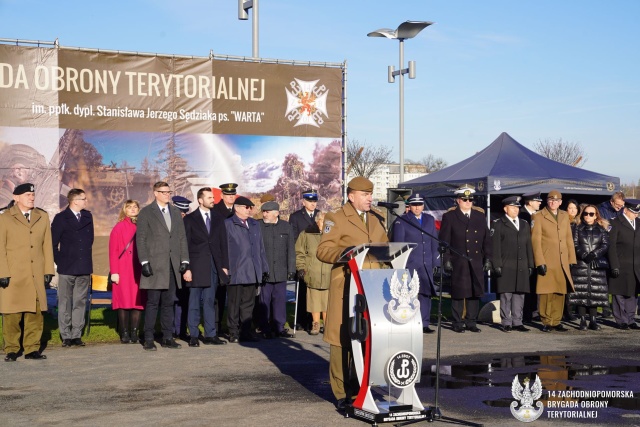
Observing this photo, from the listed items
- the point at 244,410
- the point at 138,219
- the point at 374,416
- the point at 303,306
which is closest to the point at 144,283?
the point at 138,219

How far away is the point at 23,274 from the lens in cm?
1240

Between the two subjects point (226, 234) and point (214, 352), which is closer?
point (214, 352)

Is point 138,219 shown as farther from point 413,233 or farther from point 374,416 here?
point 374,416

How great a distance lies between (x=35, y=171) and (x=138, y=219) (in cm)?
404

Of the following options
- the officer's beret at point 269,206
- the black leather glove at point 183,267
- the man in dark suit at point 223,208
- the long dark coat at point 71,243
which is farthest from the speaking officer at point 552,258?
the long dark coat at point 71,243

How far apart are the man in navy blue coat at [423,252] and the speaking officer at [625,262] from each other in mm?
3009

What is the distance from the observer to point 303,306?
1608 centimetres

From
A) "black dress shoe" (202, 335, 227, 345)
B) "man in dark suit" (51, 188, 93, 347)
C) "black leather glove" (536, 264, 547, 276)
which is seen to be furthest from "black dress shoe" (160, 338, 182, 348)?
"black leather glove" (536, 264, 547, 276)

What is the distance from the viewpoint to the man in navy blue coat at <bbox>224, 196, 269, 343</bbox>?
1427 centimetres

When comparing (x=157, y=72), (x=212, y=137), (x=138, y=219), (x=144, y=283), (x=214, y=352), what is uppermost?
(x=157, y=72)

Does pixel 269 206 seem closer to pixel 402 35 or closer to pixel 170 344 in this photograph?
pixel 170 344

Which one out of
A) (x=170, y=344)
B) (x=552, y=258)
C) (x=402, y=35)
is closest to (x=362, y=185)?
(x=170, y=344)

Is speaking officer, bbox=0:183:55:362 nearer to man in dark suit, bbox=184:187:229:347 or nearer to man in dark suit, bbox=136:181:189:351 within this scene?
man in dark suit, bbox=136:181:189:351

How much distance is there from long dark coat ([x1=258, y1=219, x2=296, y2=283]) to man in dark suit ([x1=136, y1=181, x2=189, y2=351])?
6.43ft
